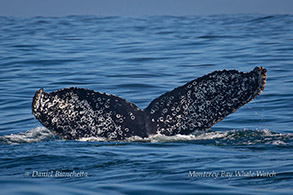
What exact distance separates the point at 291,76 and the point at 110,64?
6.11 metres

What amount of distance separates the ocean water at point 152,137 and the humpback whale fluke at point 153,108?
0.93ft

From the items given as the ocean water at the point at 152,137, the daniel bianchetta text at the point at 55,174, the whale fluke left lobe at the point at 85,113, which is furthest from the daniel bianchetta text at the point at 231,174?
the whale fluke left lobe at the point at 85,113

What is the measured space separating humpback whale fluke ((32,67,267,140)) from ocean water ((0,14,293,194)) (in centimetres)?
28

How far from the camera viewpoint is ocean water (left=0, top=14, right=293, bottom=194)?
627cm

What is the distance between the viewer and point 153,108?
7887 millimetres

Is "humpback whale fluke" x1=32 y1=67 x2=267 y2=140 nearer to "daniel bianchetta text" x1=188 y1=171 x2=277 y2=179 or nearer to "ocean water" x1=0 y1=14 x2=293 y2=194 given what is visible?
"ocean water" x1=0 y1=14 x2=293 y2=194

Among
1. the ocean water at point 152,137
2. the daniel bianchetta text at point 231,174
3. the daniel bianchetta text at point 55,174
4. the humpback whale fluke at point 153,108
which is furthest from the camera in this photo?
the humpback whale fluke at point 153,108

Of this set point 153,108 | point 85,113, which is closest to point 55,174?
point 85,113

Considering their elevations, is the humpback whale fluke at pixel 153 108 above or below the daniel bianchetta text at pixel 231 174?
above

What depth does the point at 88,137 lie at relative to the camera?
8047 millimetres

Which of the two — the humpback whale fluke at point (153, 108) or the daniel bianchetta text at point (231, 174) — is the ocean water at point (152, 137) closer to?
the daniel bianchetta text at point (231, 174)

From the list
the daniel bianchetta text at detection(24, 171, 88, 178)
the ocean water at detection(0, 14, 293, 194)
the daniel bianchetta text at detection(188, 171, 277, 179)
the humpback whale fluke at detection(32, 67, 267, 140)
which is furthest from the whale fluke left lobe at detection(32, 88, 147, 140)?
the daniel bianchetta text at detection(188, 171, 277, 179)

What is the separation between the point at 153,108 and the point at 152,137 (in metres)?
0.48

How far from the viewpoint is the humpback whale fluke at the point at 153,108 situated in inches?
301
